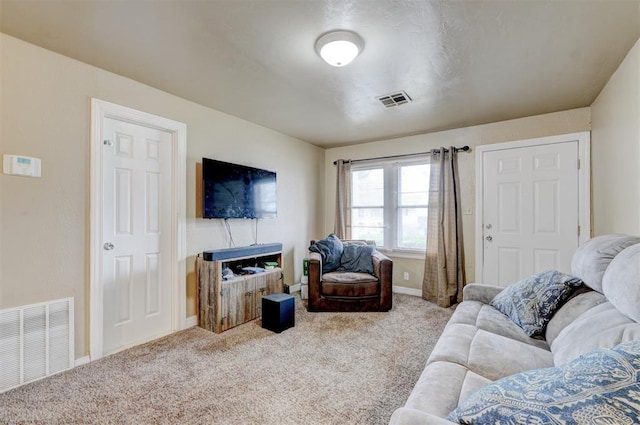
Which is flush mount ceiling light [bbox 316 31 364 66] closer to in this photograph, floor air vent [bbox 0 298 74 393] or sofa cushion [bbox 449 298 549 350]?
sofa cushion [bbox 449 298 549 350]

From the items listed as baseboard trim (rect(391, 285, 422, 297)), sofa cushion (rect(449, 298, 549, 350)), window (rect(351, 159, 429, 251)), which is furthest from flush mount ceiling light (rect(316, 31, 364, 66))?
baseboard trim (rect(391, 285, 422, 297))

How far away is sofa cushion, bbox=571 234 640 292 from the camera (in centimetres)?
151

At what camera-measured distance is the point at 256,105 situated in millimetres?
3137

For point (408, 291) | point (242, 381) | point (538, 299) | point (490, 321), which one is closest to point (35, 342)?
point (242, 381)

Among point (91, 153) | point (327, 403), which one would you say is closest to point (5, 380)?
point (91, 153)

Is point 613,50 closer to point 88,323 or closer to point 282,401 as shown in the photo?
point 282,401

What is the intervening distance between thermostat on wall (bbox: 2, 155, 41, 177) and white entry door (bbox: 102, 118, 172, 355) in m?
0.42

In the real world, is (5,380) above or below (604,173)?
below

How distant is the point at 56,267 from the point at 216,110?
6.84 ft

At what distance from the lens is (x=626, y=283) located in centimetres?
120

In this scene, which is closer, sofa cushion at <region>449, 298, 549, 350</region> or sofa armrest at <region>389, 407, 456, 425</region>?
sofa armrest at <region>389, 407, 456, 425</region>

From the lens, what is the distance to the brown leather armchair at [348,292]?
345cm

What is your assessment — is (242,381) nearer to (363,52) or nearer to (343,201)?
(363,52)

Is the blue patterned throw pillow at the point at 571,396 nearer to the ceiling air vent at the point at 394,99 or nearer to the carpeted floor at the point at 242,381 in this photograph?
the carpeted floor at the point at 242,381
